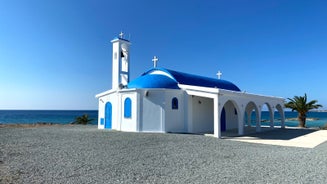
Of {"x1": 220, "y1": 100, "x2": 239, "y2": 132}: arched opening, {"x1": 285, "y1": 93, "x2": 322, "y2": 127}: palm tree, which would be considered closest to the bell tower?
{"x1": 220, "y1": 100, "x2": 239, "y2": 132}: arched opening

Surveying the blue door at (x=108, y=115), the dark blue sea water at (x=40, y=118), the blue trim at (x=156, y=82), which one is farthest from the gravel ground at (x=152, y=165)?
the dark blue sea water at (x=40, y=118)

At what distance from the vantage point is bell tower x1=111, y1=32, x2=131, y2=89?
19.5m

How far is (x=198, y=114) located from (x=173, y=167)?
1154cm

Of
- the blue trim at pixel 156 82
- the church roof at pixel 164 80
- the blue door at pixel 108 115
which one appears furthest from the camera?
the blue door at pixel 108 115

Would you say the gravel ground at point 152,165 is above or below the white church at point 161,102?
below

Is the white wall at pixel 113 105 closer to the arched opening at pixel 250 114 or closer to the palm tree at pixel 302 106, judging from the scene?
the arched opening at pixel 250 114

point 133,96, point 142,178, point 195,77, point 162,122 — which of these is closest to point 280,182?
point 142,178

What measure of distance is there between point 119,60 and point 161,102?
18.2 feet

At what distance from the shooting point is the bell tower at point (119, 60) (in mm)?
19516

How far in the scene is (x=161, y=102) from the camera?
650 inches

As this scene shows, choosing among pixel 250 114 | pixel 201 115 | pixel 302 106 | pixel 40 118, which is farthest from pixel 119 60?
pixel 40 118

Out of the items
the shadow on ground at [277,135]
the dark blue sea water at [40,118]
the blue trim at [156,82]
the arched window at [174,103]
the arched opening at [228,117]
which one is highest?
the blue trim at [156,82]

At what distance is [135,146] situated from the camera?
1069 cm

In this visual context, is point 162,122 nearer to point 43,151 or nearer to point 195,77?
point 195,77
